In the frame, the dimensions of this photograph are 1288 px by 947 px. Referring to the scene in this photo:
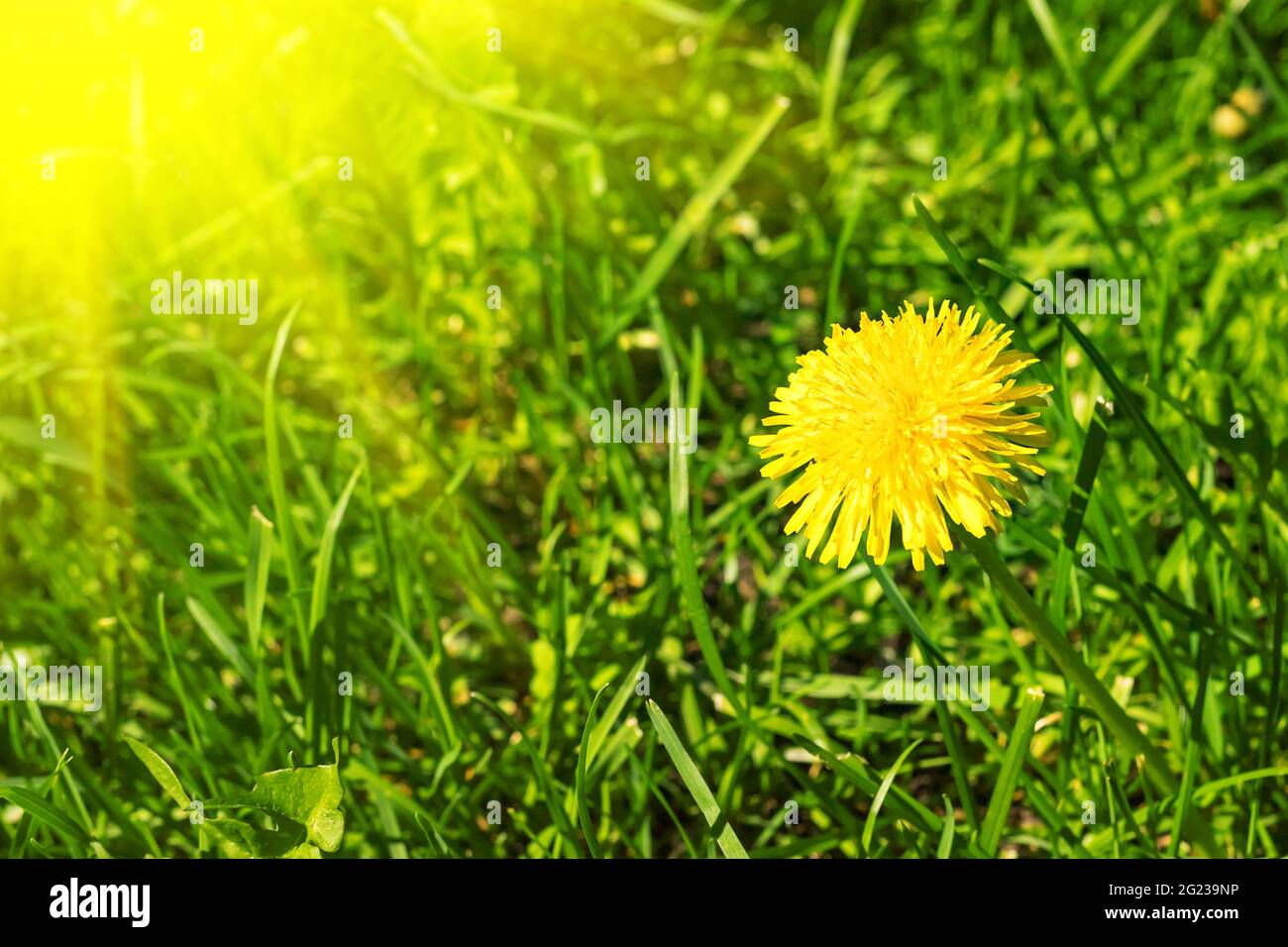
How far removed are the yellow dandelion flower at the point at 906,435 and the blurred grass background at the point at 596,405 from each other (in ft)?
0.56

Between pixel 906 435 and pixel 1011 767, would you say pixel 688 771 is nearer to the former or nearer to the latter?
pixel 1011 767

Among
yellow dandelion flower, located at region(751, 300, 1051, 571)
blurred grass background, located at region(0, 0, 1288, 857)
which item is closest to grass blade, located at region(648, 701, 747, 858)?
blurred grass background, located at region(0, 0, 1288, 857)

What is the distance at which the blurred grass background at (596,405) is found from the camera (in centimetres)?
147

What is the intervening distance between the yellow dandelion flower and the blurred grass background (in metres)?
0.17

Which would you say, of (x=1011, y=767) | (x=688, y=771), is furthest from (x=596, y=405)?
(x=1011, y=767)

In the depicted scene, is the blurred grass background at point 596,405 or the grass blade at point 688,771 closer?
the grass blade at point 688,771

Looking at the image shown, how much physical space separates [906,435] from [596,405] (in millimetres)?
917

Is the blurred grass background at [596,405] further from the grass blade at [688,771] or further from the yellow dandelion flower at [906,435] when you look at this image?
the yellow dandelion flower at [906,435]

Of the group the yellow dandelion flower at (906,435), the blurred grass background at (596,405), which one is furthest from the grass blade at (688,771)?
the yellow dandelion flower at (906,435)

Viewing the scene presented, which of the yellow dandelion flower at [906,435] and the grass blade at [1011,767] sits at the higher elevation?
the yellow dandelion flower at [906,435]

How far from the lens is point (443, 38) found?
214 centimetres

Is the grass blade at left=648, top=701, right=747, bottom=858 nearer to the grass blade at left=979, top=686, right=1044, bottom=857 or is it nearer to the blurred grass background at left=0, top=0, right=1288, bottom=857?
the blurred grass background at left=0, top=0, right=1288, bottom=857

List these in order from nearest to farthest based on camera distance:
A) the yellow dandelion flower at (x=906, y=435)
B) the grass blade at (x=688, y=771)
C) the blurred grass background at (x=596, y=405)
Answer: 1. the yellow dandelion flower at (x=906, y=435)
2. the grass blade at (x=688, y=771)
3. the blurred grass background at (x=596, y=405)
